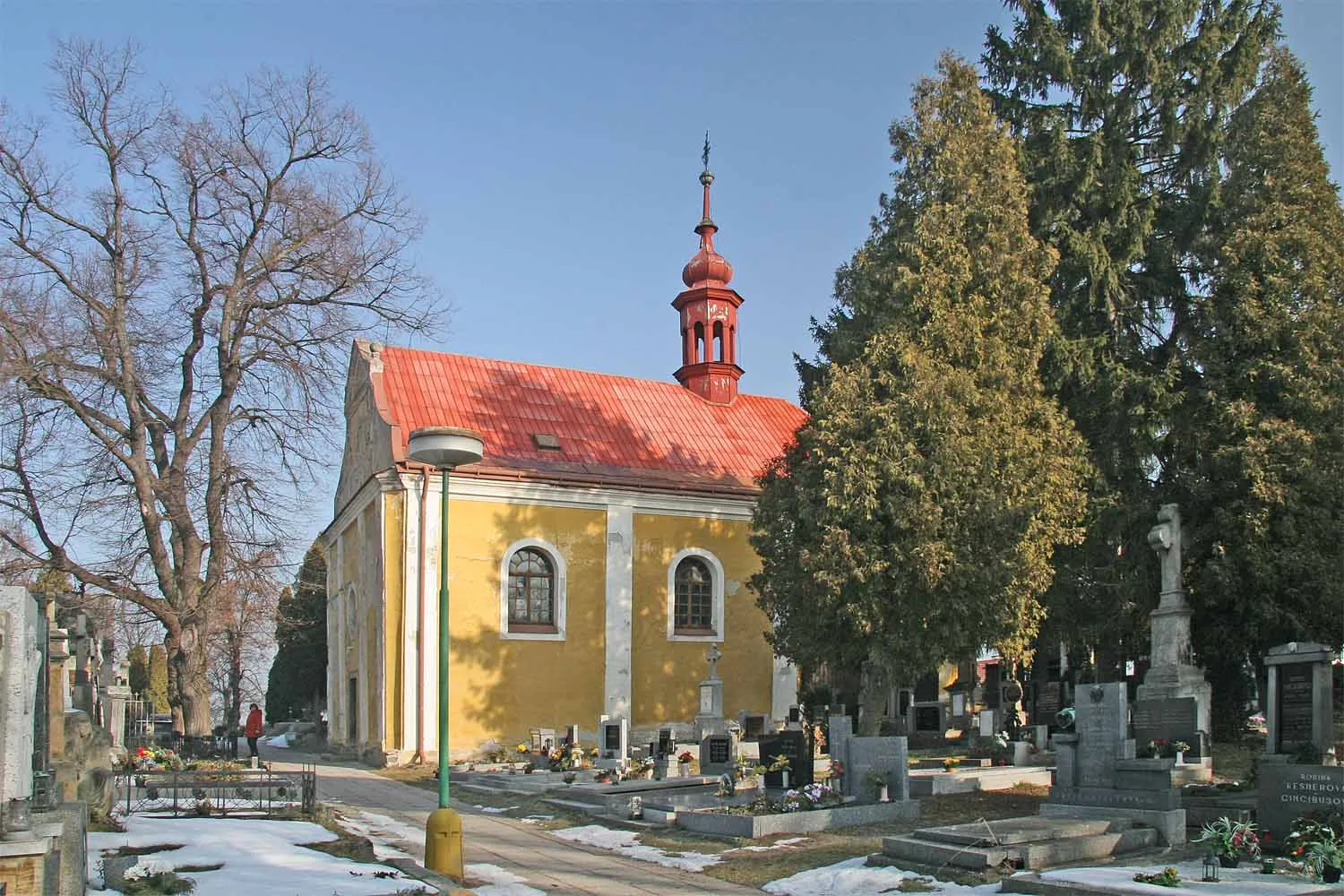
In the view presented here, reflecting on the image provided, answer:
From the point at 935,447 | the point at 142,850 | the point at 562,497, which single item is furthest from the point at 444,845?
the point at 562,497

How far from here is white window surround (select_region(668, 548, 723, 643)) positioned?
29.1m

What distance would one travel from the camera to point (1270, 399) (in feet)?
65.9

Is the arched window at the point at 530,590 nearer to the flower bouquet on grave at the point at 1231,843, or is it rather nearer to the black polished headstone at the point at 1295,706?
the black polished headstone at the point at 1295,706

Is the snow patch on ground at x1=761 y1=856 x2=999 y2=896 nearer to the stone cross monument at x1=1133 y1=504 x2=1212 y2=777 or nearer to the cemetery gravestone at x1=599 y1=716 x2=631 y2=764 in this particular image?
the stone cross monument at x1=1133 y1=504 x2=1212 y2=777

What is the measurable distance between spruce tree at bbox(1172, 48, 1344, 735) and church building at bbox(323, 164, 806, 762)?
12275 mm

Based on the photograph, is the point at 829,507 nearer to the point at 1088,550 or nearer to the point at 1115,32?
the point at 1088,550

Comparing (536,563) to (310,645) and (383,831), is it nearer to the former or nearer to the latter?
(383,831)

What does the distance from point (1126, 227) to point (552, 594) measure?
14.9m

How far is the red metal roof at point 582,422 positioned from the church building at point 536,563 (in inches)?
2.5

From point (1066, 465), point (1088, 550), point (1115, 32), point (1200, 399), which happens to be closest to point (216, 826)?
point (1066, 465)

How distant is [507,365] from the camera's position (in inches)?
1242

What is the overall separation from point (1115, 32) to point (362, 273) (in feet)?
52.2

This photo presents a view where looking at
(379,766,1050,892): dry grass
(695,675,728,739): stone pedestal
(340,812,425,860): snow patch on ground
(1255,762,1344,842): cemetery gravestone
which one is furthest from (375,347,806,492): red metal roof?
(1255,762,1344,842): cemetery gravestone

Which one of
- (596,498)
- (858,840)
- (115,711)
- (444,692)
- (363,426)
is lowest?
(858,840)
